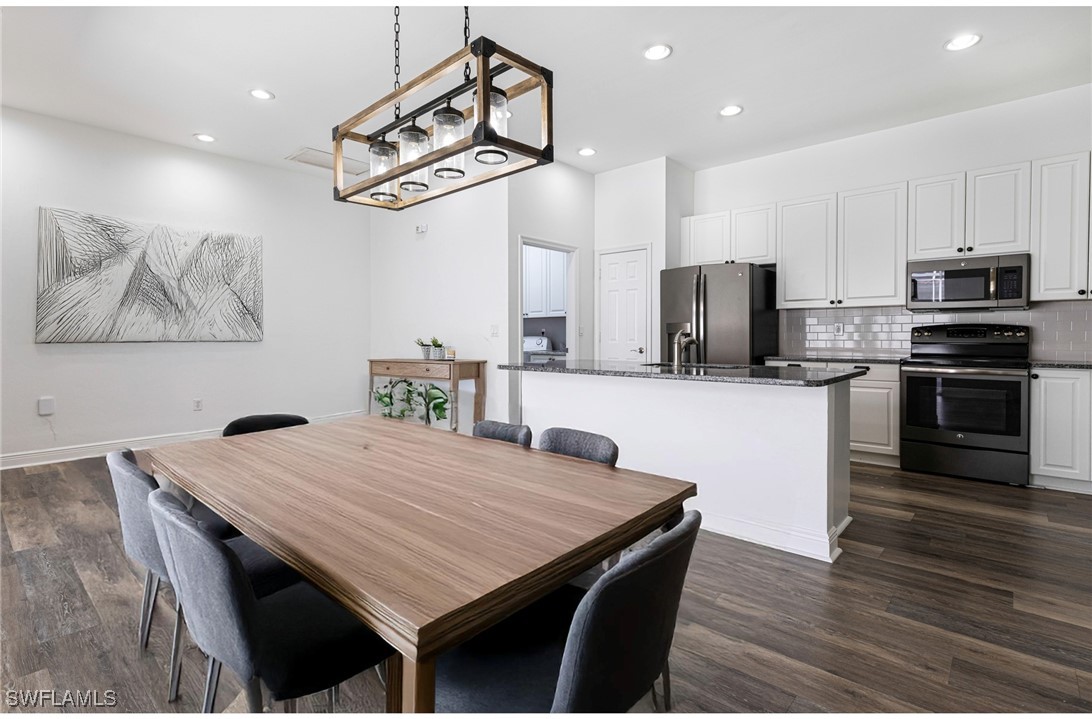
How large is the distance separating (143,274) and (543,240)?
11.6 feet

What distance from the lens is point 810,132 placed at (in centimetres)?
446

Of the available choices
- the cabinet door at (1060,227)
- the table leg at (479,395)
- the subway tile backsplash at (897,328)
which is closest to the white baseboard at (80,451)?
the table leg at (479,395)

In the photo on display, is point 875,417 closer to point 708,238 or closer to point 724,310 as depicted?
point 724,310

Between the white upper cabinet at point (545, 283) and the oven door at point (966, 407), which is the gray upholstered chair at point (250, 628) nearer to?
the oven door at point (966, 407)

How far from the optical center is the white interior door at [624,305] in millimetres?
5309

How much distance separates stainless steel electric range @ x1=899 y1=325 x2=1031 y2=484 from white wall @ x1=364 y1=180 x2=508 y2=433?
10.7 ft

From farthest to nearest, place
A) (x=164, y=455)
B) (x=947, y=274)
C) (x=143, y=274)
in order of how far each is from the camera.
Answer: (x=143, y=274) → (x=947, y=274) → (x=164, y=455)

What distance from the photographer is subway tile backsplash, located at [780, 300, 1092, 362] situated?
3725 millimetres

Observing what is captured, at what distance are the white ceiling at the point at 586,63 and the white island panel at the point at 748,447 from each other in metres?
1.99

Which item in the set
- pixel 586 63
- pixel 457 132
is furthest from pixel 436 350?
pixel 457 132

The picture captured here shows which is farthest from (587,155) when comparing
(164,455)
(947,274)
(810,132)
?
(164,455)

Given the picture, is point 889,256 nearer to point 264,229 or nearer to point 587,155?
point 587,155

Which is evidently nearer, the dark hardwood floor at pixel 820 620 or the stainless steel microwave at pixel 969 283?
the dark hardwood floor at pixel 820 620

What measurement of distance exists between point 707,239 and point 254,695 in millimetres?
5053
